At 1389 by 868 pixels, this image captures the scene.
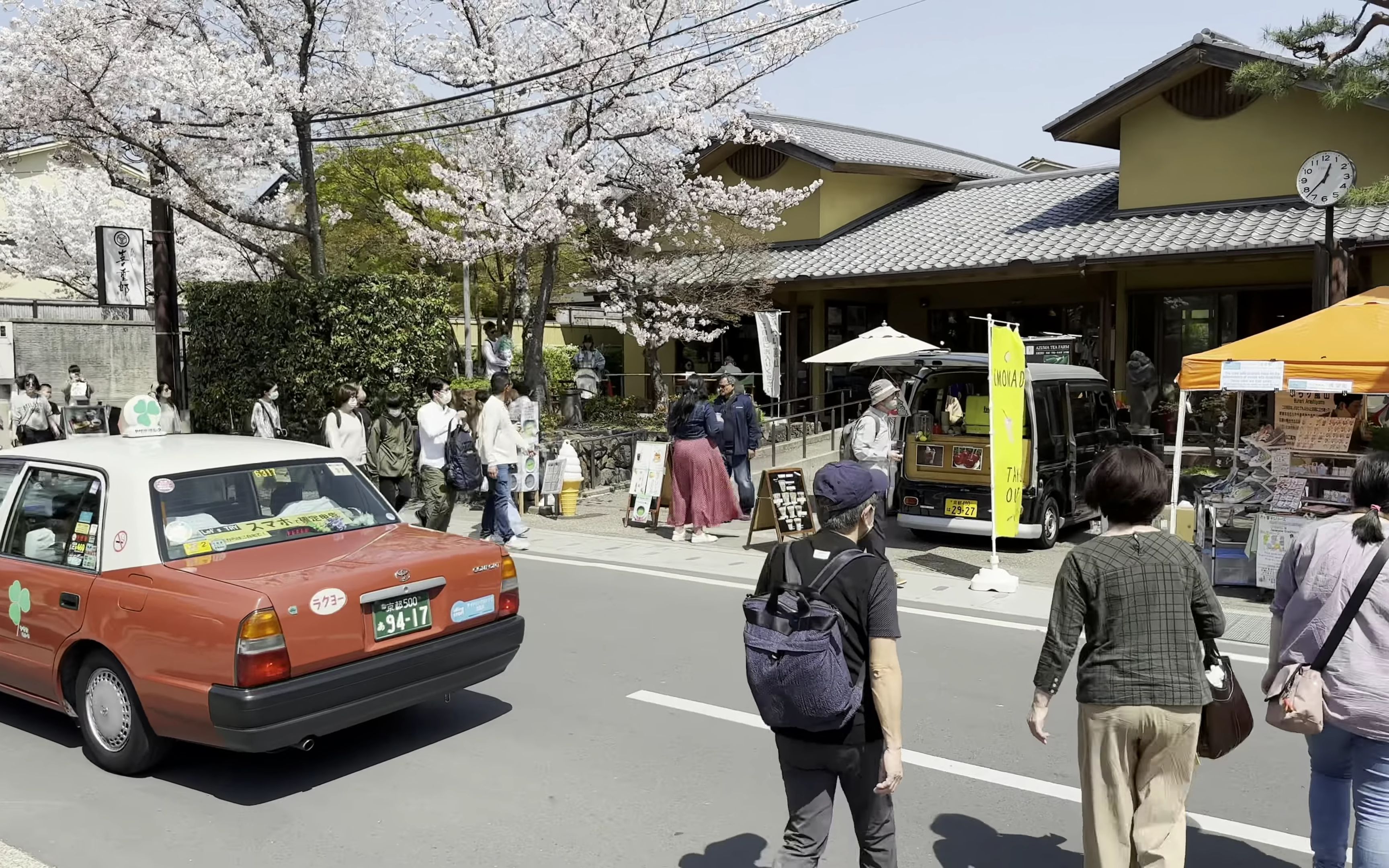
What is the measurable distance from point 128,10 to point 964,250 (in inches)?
532

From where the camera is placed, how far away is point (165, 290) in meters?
16.0

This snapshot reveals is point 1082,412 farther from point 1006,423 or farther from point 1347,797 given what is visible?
point 1347,797

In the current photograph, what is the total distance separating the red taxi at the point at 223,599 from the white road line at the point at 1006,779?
→ 1.08 metres

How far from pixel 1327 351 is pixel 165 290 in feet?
49.5

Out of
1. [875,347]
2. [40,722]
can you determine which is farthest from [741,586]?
[875,347]

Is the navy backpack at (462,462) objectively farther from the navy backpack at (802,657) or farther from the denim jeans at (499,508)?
the navy backpack at (802,657)

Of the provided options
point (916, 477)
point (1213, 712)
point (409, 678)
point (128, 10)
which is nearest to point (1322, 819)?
point (1213, 712)

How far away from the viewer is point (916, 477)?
1138 cm

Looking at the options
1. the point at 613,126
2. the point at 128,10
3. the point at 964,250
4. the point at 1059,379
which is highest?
the point at 128,10

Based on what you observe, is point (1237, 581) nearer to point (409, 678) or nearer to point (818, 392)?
point (409, 678)

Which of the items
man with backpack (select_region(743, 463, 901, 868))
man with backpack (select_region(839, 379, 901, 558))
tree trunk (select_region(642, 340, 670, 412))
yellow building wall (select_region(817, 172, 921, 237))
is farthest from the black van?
yellow building wall (select_region(817, 172, 921, 237))

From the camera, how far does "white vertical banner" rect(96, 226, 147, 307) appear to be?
53.8ft

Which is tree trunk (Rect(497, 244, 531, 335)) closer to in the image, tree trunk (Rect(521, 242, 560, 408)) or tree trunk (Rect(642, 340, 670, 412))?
tree trunk (Rect(521, 242, 560, 408))

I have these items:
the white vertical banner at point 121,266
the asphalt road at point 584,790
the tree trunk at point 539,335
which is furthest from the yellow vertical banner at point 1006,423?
the white vertical banner at point 121,266
